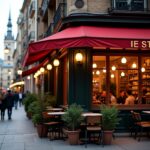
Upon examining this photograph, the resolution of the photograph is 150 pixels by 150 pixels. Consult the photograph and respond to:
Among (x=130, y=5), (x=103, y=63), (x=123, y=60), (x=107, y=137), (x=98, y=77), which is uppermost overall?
(x=130, y=5)

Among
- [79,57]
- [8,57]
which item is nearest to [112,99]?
[79,57]

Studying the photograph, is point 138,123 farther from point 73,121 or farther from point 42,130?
point 42,130

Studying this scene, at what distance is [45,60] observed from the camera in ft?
86.4

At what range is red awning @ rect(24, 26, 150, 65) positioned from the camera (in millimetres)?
14742

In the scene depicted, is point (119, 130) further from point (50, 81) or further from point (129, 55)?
point (50, 81)

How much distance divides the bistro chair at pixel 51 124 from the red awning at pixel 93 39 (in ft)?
8.45

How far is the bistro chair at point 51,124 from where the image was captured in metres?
15.6

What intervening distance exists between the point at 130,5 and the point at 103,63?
2.69m

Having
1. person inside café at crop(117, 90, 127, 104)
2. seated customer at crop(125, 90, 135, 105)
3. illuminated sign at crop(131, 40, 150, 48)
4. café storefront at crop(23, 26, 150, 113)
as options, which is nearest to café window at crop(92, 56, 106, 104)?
café storefront at crop(23, 26, 150, 113)

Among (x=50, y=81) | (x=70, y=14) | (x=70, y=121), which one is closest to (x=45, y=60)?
(x=50, y=81)

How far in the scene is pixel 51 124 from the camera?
50.8 feet

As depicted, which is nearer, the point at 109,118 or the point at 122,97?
the point at 109,118

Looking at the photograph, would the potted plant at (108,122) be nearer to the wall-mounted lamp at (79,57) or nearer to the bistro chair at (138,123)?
the bistro chair at (138,123)

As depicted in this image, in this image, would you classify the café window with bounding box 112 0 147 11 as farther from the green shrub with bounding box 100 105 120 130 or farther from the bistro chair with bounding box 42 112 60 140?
the bistro chair with bounding box 42 112 60 140
